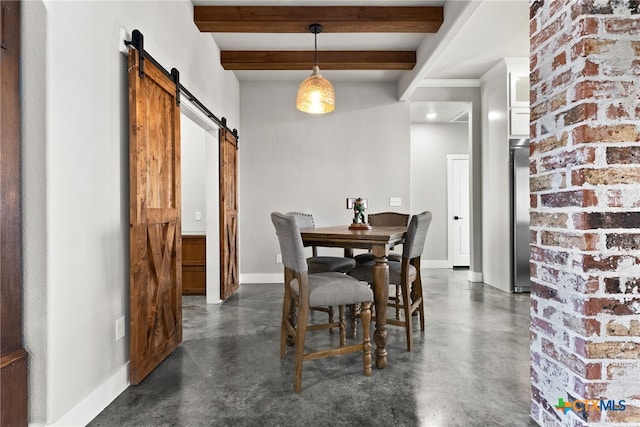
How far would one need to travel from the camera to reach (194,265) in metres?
4.24

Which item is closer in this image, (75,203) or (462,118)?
(75,203)

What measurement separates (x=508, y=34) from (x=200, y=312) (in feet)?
14.1

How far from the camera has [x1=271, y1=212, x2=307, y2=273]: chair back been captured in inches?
77.5

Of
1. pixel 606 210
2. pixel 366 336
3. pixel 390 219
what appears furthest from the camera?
pixel 390 219

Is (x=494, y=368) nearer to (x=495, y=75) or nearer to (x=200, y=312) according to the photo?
(x=200, y=312)

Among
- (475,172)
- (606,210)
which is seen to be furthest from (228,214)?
(606,210)

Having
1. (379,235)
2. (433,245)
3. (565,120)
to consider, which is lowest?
(433,245)

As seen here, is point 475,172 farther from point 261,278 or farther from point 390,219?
point 261,278

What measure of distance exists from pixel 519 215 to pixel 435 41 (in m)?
2.31

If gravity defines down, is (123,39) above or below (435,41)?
below

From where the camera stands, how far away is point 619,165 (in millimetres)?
1312

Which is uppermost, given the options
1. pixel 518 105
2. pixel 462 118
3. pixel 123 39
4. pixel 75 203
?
pixel 462 118

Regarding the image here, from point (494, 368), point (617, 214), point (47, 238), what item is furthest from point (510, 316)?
point (47, 238)

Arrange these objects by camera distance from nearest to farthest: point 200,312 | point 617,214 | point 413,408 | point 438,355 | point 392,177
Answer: point 617,214 < point 413,408 < point 438,355 < point 200,312 < point 392,177
